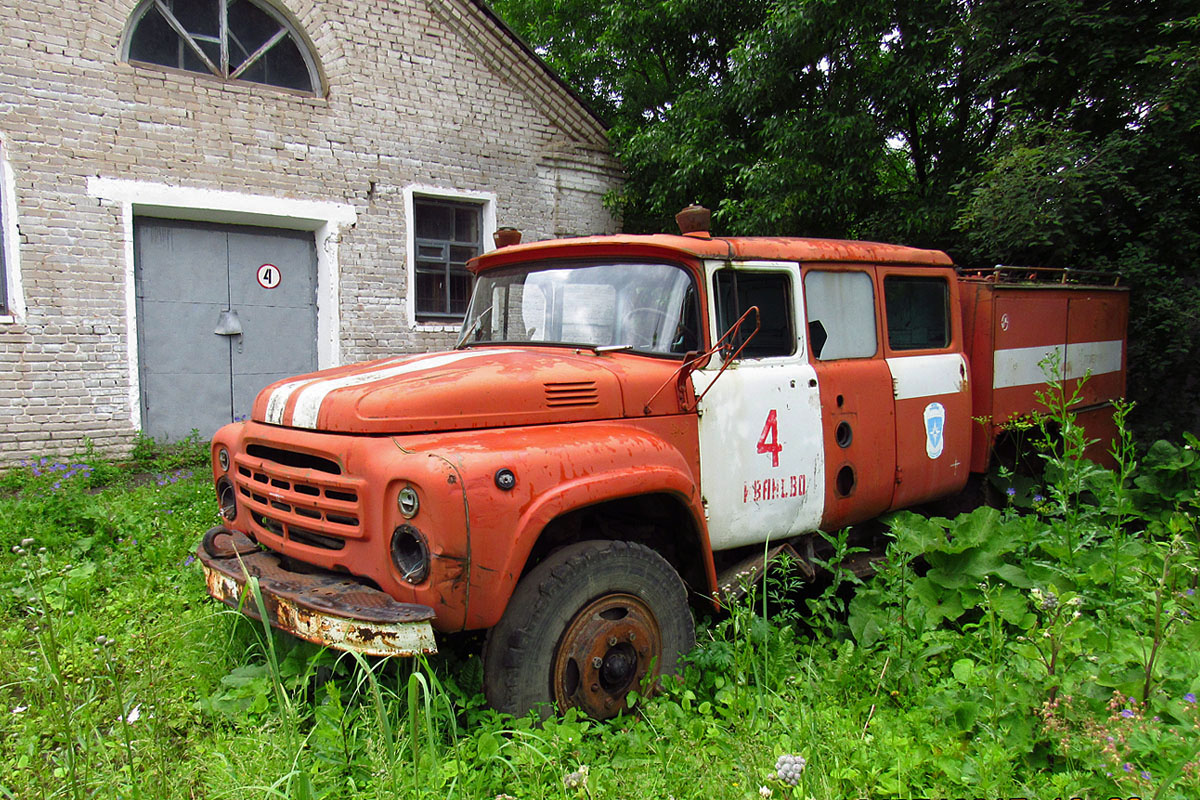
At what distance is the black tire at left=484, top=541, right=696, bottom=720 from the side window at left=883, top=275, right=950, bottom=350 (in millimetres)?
2227

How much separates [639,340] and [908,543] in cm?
169

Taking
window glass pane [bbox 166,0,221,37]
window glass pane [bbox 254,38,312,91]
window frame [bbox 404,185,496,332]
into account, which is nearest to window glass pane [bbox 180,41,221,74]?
window glass pane [bbox 166,0,221,37]

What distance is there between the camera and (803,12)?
814 cm

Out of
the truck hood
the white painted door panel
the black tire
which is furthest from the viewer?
the white painted door panel

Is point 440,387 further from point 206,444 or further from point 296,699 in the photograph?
point 206,444

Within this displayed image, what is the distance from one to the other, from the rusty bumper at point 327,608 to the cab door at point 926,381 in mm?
2918

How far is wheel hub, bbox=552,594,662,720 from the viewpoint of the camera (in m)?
2.80

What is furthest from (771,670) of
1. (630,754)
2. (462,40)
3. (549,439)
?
(462,40)

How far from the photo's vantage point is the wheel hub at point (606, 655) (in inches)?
110

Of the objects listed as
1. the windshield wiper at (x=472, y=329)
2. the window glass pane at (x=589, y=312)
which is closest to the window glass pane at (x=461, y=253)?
the windshield wiper at (x=472, y=329)

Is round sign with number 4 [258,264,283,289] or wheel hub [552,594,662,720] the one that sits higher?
round sign with number 4 [258,264,283,289]

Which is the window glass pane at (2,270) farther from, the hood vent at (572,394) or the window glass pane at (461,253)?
the hood vent at (572,394)

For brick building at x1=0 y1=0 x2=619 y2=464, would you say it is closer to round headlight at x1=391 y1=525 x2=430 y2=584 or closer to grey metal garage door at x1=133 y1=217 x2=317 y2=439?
grey metal garage door at x1=133 y1=217 x2=317 y2=439

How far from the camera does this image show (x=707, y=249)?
3498 millimetres
